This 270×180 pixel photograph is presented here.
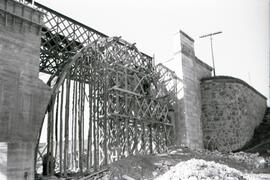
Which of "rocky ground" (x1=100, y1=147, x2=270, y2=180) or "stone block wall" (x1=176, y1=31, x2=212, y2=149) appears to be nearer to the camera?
"rocky ground" (x1=100, y1=147, x2=270, y2=180)

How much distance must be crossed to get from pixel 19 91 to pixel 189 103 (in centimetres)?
1417

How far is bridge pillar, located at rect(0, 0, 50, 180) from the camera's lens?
10.7 m

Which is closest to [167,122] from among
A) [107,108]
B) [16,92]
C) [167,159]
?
[107,108]

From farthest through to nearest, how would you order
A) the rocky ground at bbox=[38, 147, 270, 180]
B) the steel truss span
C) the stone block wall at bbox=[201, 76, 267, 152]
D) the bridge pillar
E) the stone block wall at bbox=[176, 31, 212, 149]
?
the stone block wall at bbox=[201, 76, 267, 152]
the stone block wall at bbox=[176, 31, 212, 149]
the steel truss span
the bridge pillar
the rocky ground at bbox=[38, 147, 270, 180]

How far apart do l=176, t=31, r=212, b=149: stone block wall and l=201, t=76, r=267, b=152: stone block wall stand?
1.08 m

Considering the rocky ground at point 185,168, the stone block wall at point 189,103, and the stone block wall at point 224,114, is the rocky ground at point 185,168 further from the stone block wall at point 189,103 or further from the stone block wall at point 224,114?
the stone block wall at point 224,114

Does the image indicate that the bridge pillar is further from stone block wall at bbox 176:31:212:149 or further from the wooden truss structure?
stone block wall at bbox 176:31:212:149

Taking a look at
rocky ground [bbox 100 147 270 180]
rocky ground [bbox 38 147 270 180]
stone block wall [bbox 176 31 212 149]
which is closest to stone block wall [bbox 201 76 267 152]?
stone block wall [bbox 176 31 212 149]

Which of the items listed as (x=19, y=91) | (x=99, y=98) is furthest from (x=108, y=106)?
(x=19, y=91)

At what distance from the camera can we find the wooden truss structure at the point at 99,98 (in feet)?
49.3

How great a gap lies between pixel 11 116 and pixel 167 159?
7291 millimetres

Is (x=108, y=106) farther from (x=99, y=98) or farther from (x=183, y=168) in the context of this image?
(x=183, y=168)

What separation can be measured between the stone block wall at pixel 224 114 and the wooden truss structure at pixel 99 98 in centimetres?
431

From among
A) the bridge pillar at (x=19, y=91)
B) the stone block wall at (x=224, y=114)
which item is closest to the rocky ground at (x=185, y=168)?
the bridge pillar at (x=19, y=91)
